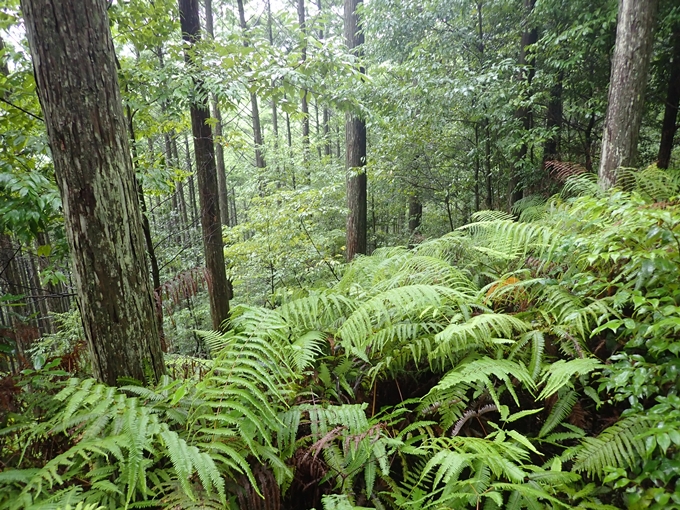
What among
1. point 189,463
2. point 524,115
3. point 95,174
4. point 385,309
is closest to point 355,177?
point 524,115

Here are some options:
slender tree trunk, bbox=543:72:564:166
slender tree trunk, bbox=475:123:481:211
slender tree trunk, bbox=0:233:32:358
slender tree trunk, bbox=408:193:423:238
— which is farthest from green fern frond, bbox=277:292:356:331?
slender tree trunk, bbox=408:193:423:238

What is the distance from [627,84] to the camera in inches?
163

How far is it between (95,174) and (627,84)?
5511 mm

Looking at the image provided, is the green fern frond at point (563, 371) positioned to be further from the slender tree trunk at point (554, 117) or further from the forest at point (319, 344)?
the slender tree trunk at point (554, 117)

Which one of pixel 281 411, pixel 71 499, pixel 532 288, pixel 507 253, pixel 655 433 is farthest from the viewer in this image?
pixel 507 253

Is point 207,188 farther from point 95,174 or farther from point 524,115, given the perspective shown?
point 524,115

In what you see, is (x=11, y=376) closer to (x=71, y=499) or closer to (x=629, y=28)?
(x=71, y=499)

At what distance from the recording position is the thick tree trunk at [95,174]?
1.69 meters

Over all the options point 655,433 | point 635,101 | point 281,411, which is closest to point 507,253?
point 655,433

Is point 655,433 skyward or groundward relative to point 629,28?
groundward

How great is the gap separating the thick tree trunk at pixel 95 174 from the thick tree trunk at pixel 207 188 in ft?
8.17

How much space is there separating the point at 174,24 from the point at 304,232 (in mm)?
4703

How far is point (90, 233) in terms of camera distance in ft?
5.81

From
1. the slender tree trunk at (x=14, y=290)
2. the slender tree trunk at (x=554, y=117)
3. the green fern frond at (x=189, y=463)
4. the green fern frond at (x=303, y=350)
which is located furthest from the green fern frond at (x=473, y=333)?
the slender tree trunk at (x=554, y=117)
